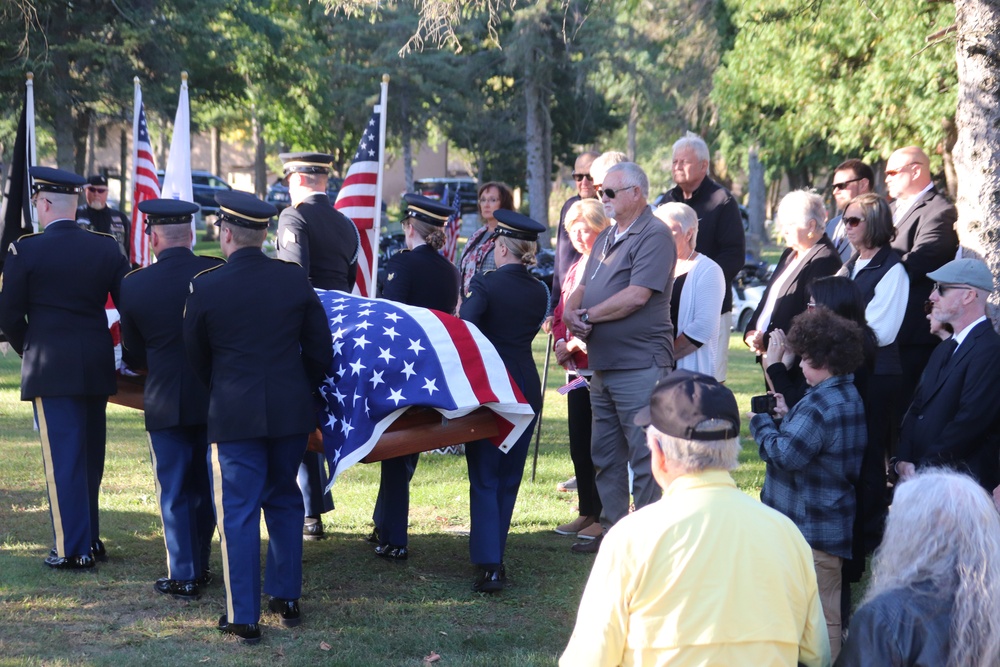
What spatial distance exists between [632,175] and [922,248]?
5.93 feet

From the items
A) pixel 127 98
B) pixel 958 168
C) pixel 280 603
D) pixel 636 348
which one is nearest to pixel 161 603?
pixel 280 603

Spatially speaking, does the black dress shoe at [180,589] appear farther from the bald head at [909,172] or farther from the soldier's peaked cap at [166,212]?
the bald head at [909,172]

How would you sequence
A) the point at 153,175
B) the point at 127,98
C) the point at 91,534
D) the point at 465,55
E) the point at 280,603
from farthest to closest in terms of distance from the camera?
the point at 465,55, the point at 127,98, the point at 153,175, the point at 91,534, the point at 280,603

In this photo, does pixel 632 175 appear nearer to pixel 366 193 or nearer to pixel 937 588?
pixel 366 193

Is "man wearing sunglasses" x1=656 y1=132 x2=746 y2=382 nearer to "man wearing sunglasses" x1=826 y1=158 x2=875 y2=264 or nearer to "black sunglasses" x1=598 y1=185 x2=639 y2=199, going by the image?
"man wearing sunglasses" x1=826 y1=158 x2=875 y2=264

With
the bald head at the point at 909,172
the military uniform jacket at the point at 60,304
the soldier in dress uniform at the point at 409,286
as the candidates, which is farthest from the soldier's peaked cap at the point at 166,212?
the bald head at the point at 909,172

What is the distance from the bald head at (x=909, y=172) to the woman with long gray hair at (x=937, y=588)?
4111 mm

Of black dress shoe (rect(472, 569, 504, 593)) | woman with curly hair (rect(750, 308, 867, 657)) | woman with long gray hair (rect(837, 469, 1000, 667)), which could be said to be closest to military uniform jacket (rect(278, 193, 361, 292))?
black dress shoe (rect(472, 569, 504, 593))

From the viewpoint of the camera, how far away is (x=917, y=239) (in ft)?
20.3

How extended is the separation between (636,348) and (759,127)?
16.4 metres

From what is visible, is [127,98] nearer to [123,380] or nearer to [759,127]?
[759,127]

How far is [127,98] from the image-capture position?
76.9 feet

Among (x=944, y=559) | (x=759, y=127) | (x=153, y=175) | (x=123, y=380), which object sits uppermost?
(x=759, y=127)

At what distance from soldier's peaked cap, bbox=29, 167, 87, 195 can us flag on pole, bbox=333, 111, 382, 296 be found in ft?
7.88
